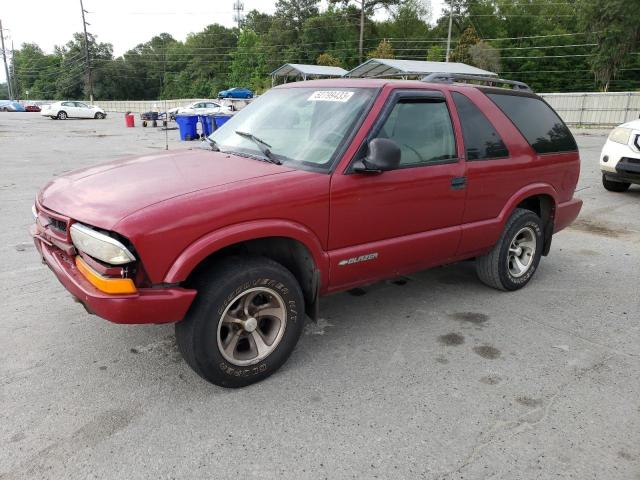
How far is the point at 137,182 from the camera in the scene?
2980 mm

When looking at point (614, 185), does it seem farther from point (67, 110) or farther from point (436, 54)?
point (436, 54)

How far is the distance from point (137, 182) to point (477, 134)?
104 inches

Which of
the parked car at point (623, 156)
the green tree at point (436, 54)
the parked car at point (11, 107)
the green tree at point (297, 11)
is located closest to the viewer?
the parked car at point (623, 156)

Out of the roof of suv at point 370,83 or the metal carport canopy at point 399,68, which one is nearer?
the roof of suv at point 370,83

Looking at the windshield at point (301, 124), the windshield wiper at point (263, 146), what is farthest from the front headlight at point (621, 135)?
the windshield wiper at point (263, 146)

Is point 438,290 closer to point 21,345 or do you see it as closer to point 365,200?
point 365,200

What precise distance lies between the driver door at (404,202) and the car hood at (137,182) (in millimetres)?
522

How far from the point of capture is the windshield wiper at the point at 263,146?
3.32m


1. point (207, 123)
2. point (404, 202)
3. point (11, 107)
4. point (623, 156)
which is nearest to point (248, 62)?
point (11, 107)

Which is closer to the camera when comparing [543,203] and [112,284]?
[112,284]

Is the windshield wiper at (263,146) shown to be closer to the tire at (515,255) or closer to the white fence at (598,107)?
the tire at (515,255)

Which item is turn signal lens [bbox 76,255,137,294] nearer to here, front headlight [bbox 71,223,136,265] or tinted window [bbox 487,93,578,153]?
front headlight [bbox 71,223,136,265]

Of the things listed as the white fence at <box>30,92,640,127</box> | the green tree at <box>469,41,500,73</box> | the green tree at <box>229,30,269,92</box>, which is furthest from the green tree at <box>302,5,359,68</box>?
the white fence at <box>30,92,640,127</box>

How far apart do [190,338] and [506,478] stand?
175 centimetres
